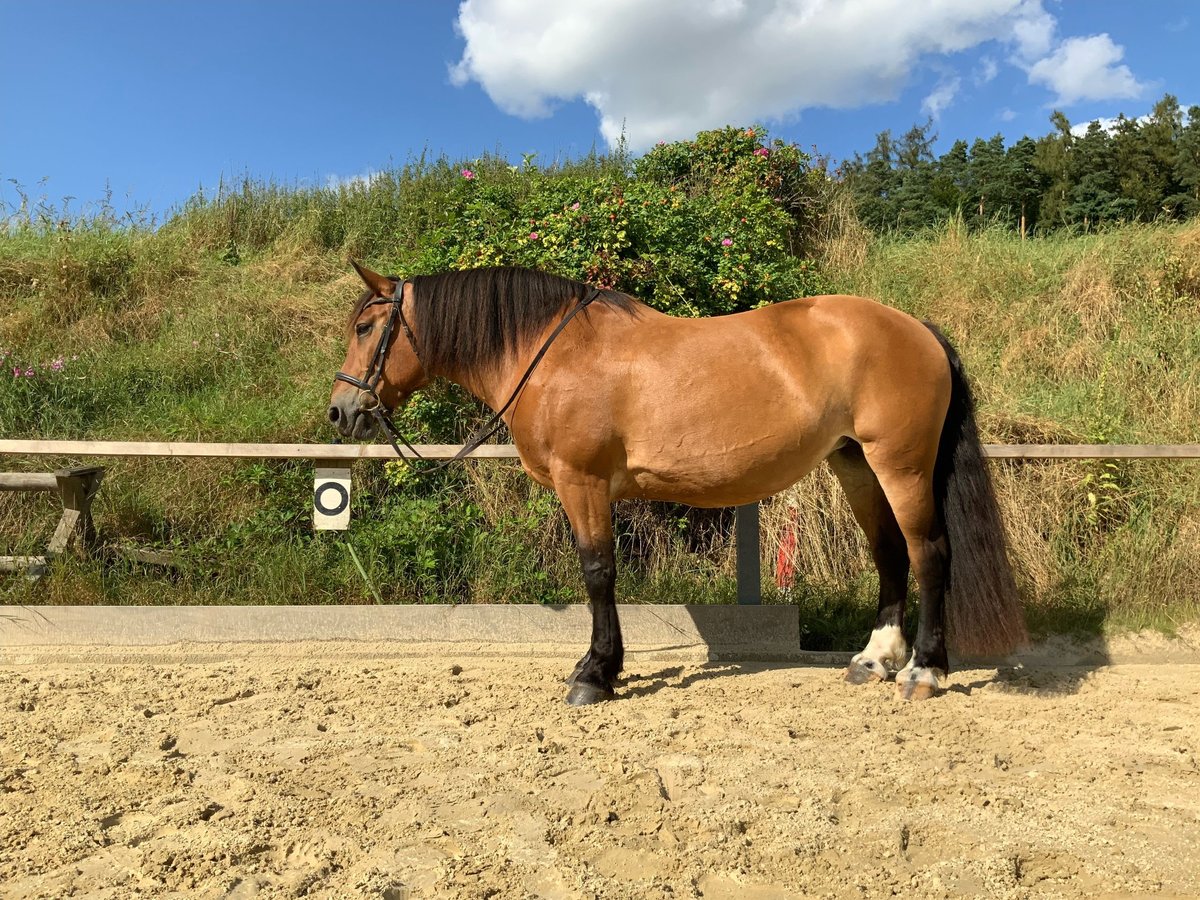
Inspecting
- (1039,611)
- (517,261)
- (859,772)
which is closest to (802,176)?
(517,261)

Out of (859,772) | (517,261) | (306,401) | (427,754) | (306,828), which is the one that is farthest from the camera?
(306,401)

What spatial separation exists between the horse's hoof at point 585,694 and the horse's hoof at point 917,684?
139 cm

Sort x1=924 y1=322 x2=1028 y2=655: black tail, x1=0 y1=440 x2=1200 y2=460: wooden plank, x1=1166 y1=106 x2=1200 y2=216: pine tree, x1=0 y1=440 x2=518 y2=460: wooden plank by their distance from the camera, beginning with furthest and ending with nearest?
x1=1166 y1=106 x2=1200 y2=216: pine tree → x1=0 y1=440 x2=518 y2=460: wooden plank → x1=0 y1=440 x2=1200 y2=460: wooden plank → x1=924 y1=322 x2=1028 y2=655: black tail

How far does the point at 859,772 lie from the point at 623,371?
1.88 meters

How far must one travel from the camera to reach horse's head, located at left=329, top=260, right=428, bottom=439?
133 inches

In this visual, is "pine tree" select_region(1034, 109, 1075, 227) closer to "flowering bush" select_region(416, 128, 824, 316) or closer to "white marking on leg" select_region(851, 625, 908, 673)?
"flowering bush" select_region(416, 128, 824, 316)

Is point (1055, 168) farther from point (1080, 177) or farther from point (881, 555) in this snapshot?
point (881, 555)

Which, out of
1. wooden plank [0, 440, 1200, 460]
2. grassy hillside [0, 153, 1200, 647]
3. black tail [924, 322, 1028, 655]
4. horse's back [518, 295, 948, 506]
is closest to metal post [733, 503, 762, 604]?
grassy hillside [0, 153, 1200, 647]

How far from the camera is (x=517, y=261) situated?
5.25 m

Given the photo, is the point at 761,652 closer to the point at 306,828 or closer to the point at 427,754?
the point at 427,754

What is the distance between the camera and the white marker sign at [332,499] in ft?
13.9

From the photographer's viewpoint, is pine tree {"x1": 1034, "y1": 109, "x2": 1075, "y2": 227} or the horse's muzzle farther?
pine tree {"x1": 1034, "y1": 109, "x2": 1075, "y2": 227}

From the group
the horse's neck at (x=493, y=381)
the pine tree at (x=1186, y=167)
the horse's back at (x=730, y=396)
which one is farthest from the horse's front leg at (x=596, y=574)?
the pine tree at (x=1186, y=167)

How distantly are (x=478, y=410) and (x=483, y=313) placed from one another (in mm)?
2044
